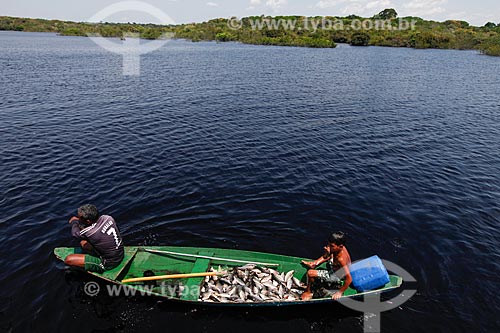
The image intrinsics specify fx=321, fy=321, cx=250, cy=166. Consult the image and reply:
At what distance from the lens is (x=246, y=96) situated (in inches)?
1832

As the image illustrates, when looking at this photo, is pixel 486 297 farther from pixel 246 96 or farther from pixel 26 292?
pixel 246 96

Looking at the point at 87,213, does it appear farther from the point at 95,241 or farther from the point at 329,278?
the point at 329,278

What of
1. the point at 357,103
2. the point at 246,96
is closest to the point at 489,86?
the point at 357,103

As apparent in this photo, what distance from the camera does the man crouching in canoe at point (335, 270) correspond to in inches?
476

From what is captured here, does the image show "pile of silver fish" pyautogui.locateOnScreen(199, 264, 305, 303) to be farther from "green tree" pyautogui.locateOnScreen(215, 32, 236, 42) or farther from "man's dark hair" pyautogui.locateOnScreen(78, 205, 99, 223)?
"green tree" pyautogui.locateOnScreen(215, 32, 236, 42)

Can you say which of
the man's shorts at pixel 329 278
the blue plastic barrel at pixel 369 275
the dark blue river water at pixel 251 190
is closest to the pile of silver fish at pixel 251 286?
the dark blue river water at pixel 251 190

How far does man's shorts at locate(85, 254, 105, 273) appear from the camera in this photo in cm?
1279

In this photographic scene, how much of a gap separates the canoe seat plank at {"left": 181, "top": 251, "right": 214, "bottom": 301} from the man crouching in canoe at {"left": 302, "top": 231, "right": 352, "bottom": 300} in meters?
4.15

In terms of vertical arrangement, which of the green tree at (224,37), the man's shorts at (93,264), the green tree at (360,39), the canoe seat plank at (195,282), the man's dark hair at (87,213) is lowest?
the canoe seat plank at (195,282)

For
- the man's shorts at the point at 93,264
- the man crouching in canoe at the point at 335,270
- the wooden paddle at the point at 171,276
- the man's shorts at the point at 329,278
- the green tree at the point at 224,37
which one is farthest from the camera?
the green tree at the point at 224,37

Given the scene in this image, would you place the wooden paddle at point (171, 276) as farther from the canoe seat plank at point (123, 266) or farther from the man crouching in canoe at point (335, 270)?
the man crouching in canoe at point (335, 270)

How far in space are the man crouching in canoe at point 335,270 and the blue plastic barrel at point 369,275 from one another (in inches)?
13.7

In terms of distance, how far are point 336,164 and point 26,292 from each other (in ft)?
68.2

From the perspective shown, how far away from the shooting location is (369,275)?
480 inches
